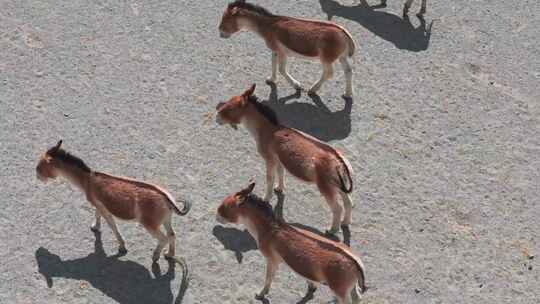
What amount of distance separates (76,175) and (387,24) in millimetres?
6364

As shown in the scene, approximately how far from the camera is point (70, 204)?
10.8 metres

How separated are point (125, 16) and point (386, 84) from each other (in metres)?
4.47

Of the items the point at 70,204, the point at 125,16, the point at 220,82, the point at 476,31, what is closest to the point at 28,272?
the point at 70,204

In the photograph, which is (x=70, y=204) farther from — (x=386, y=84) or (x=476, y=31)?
(x=476, y=31)

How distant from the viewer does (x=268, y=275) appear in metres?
9.71

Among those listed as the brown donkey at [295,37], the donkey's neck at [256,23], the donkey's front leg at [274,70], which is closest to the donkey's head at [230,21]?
the brown donkey at [295,37]

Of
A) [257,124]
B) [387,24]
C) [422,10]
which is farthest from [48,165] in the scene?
[422,10]

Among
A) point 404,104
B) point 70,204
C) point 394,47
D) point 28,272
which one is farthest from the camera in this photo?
point 394,47

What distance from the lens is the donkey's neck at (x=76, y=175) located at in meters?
9.98

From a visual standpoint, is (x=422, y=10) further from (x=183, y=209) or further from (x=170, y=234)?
(x=170, y=234)

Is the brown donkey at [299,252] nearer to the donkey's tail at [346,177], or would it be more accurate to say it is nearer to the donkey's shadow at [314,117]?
the donkey's tail at [346,177]

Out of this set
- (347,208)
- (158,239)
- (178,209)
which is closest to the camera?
(178,209)

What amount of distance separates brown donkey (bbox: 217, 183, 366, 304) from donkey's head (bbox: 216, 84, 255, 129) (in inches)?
60.3

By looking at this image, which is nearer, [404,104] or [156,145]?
[156,145]
